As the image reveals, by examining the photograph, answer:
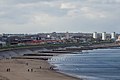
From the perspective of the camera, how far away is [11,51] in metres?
138

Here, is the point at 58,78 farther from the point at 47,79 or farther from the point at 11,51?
the point at 11,51

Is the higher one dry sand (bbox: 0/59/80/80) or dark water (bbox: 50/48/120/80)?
dry sand (bbox: 0/59/80/80)

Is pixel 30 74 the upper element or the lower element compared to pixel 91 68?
upper

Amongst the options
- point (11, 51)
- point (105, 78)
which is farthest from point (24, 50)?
point (105, 78)

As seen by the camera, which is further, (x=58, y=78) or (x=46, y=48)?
(x=46, y=48)

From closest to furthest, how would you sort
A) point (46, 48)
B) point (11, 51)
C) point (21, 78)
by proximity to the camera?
point (21, 78) < point (11, 51) < point (46, 48)

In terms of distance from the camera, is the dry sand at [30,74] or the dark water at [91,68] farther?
the dark water at [91,68]

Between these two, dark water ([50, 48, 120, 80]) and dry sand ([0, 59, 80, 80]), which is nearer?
dry sand ([0, 59, 80, 80])

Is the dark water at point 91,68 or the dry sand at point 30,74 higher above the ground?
the dry sand at point 30,74

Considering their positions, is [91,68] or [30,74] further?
[91,68]

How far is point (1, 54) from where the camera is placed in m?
124

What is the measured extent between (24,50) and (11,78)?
9719 cm

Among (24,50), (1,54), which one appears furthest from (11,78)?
(24,50)

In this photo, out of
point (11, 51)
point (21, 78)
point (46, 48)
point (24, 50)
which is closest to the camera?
point (21, 78)
